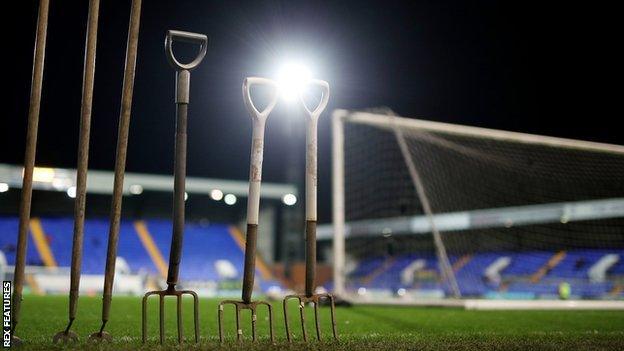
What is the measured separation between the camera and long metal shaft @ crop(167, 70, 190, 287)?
4.97m

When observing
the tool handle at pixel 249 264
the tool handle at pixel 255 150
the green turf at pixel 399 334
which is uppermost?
the tool handle at pixel 255 150

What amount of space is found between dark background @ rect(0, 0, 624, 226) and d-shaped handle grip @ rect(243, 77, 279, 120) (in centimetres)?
1364

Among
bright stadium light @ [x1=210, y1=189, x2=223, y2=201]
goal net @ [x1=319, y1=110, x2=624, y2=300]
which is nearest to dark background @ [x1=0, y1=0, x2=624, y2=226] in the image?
goal net @ [x1=319, y1=110, x2=624, y2=300]

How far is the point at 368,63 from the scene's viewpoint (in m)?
25.1

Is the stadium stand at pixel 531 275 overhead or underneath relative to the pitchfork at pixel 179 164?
underneath

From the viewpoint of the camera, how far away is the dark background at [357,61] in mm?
20891

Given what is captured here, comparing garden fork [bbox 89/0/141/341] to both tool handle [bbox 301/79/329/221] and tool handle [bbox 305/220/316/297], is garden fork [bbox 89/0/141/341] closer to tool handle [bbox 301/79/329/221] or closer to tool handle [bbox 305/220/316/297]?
tool handle [bbox 301/79/329/221]

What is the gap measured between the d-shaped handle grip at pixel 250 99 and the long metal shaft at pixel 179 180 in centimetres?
50

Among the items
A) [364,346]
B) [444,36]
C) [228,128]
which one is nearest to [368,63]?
[444,36]

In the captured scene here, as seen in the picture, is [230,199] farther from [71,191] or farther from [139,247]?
[71,191]

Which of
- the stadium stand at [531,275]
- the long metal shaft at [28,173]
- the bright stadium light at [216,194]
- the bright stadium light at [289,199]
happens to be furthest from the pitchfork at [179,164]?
the bright stadium light at [289,199]

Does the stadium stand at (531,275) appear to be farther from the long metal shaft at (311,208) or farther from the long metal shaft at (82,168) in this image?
the long metal shaft at (82,168)

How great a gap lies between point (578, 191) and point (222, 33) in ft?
43.2

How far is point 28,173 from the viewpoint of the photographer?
16.2 feet
